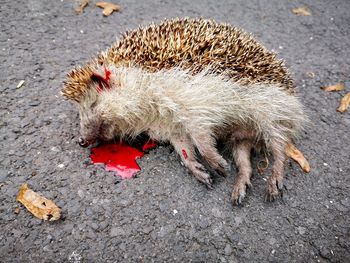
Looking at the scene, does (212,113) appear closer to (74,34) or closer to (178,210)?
(178,210)

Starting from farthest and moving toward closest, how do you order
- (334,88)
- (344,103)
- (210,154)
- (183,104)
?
(334,88)
(344,103)
(183,104)
(210,154)

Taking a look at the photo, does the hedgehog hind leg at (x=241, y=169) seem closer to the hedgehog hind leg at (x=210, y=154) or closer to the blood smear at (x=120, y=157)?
the hedgehog hind leg at (x=210, y=154)

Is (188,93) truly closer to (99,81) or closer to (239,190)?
(99,81)

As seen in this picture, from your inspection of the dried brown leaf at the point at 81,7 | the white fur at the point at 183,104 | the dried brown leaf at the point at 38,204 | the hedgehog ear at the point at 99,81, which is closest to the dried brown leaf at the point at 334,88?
the white fur at the point at 183,104

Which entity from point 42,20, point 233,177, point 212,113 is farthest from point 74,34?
point 233,177

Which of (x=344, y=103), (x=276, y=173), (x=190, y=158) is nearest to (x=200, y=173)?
(x=190, y=158)

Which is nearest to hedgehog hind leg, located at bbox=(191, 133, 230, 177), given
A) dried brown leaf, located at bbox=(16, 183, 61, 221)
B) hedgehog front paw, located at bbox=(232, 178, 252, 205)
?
hedgehog front paw, located at bbox=(232, 178, 252, 205)
